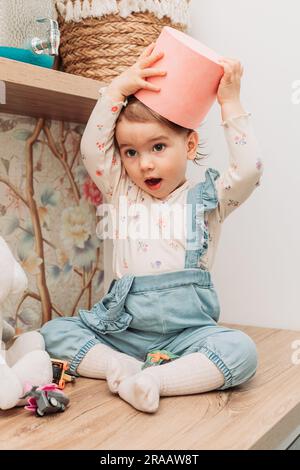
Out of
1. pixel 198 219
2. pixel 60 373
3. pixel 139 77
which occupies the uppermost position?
pixel 139 77

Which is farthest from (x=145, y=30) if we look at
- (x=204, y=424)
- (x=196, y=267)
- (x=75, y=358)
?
(x=204, y=424)

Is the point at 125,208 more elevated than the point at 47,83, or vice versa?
the point at 47,83

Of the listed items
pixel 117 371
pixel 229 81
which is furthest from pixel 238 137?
pixel 117 371

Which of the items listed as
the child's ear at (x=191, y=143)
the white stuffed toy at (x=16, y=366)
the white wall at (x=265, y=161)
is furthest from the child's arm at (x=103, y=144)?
the white wall at (x=265, y=161)

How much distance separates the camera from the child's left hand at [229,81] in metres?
0.89

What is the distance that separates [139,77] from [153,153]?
0.12 meters

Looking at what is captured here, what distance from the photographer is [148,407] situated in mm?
739

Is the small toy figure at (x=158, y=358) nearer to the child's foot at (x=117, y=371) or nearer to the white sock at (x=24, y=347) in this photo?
the child's foot at (x=117, y=371)

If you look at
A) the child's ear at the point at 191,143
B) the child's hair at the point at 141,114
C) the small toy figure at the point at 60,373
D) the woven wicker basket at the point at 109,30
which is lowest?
the small toy figure at the point at 60,373

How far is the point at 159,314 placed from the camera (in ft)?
3.05

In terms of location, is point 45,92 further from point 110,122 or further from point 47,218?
point 47,218

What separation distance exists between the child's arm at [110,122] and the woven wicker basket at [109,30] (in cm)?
13
